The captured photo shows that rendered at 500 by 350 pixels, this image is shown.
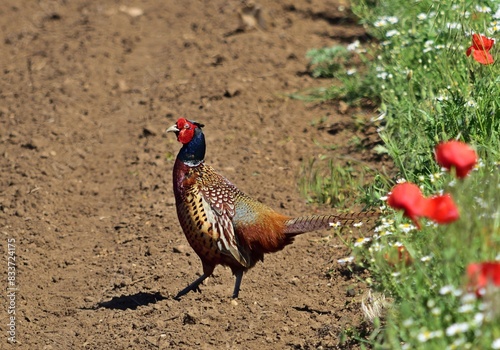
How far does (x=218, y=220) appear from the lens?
4.70 meters

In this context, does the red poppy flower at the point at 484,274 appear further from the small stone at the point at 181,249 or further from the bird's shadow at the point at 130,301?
the small stone at the point at 181,249

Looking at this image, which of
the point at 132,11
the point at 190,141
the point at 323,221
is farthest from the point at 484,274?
the point at 132,11

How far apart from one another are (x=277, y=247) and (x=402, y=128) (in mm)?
1120

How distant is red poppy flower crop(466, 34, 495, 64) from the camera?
13.4 feet

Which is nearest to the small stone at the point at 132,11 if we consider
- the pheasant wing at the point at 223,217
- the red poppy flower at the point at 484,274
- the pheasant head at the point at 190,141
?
the pheasant head at the point at 190,141

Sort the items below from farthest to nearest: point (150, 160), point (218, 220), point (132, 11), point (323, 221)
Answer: point (132, 11) → point (150, 160) → point (218, 220) → point (323, 221)

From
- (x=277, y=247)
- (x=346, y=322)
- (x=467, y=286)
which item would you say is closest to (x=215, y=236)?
(x=277, y=247)

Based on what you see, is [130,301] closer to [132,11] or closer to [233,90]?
[233,90]

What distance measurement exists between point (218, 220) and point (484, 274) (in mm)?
2384

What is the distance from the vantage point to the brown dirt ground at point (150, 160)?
4449 millimetres

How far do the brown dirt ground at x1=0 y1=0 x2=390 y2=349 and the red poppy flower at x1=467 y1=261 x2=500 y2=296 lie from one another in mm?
1450

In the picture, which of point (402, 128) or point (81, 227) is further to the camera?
point (81, 227)

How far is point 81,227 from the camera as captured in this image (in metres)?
5.72

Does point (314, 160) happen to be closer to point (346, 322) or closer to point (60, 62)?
point (346, 322)
